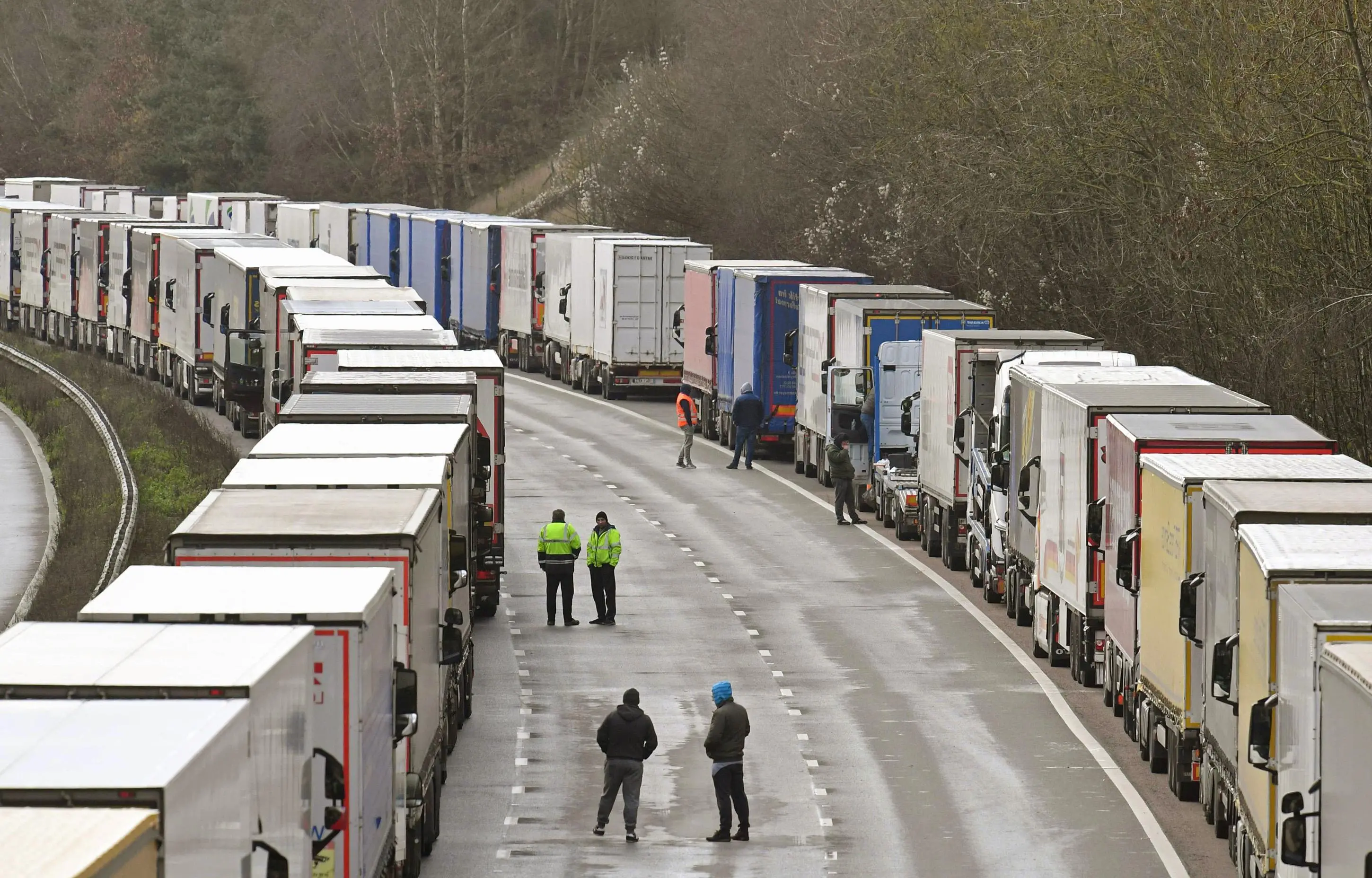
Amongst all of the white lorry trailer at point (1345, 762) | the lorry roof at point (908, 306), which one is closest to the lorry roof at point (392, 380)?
the lorry roof at point (908, 306)

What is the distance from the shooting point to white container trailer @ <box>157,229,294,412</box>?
46.4m

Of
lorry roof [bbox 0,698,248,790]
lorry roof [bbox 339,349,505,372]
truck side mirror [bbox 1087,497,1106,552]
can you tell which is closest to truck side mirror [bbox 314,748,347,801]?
lorry roof [bbox 0,698,248,790]

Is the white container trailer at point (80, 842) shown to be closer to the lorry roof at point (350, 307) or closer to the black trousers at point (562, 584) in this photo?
the black trousers at point (562, 584)

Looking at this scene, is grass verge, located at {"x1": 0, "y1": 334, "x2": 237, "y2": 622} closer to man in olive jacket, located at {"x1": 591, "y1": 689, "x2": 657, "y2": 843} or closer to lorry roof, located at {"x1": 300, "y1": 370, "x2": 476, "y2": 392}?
lorry roof, located at {"x1": 300, "y1": 370, "x2": 476, "y2": 392}

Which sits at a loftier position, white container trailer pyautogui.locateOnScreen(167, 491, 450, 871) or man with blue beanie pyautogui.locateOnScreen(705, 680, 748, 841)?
white container trailer pyautogui.locateOnScreen(167, 491, 450, 871)

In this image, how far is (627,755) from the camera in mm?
17984

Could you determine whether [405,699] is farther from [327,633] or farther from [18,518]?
[18,518]

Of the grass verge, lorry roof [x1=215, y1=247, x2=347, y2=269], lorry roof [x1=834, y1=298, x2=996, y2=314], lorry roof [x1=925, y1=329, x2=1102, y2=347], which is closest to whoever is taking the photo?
the grass verge

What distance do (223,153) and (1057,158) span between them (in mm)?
80504

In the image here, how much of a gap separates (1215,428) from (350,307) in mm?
19519

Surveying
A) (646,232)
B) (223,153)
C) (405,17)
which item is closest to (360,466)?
(646,232)

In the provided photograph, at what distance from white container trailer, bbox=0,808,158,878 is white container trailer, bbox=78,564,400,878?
3590mm

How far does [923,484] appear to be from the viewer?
31.9 m

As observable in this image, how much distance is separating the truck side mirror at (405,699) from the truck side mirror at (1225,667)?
543 cm
